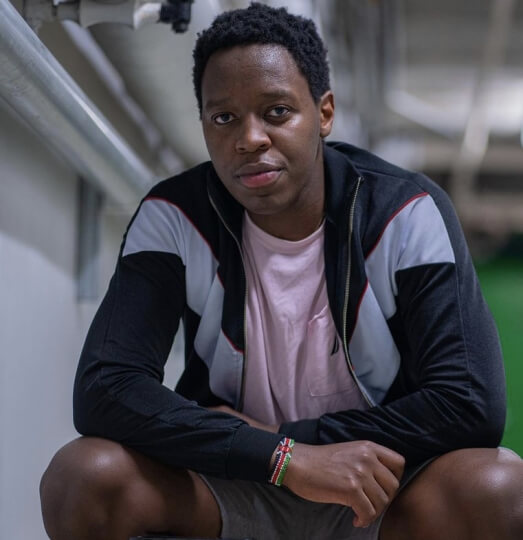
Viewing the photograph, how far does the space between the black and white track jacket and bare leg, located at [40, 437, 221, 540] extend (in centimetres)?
3

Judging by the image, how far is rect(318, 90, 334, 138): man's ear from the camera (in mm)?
1627

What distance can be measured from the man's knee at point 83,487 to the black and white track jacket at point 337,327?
48mm

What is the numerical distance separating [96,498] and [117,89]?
1.59m

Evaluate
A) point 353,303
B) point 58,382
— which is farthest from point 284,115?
point 58,382

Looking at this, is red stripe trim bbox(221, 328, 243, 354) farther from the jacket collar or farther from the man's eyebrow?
the man's eyebrow

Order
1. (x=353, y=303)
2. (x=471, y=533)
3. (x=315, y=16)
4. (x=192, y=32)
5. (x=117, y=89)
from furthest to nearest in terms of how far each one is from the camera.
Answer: (x=315, y=16), (x=117, y=89), (x=192, y=32), (x=353, y=303), (x=471, y=533)

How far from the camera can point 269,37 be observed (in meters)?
1.51

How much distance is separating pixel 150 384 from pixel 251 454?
0.66 ft

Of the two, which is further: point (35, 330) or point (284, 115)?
point (35, 330)

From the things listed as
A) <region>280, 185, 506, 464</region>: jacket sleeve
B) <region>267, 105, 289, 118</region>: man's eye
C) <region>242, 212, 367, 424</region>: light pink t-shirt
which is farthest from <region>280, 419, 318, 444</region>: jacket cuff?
<region>267, 105, 289, 118</region>: man's eye

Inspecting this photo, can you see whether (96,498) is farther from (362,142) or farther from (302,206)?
(362,142)

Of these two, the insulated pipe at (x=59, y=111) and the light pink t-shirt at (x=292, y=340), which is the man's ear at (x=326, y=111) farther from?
the insulated pipe at (x=59, y=111)

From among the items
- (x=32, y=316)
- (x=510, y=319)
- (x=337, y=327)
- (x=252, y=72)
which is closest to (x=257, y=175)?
(x=252, y=72)

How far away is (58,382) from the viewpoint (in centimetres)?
221
